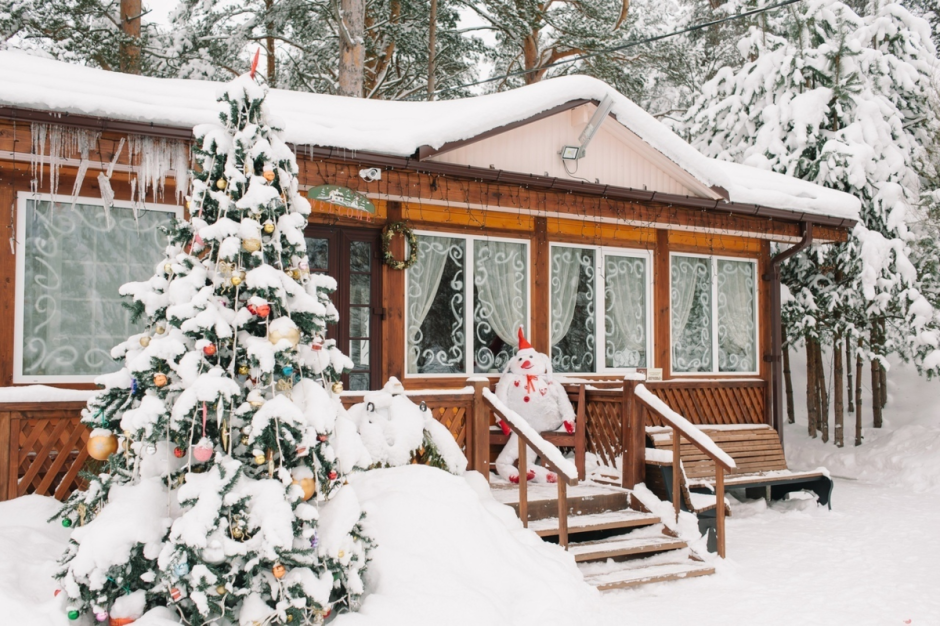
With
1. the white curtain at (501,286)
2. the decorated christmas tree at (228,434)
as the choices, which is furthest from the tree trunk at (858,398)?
the decorated christmas tree at (228,434)

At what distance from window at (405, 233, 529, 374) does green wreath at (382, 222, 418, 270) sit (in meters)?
0.22

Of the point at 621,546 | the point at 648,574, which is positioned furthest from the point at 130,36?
the point at 648,574

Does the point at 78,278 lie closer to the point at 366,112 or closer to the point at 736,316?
the point at 366,112

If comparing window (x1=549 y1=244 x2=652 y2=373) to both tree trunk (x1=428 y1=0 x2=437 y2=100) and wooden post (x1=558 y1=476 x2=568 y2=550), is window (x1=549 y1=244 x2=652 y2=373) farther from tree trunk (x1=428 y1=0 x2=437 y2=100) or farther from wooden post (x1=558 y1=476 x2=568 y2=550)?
tree trunk (x1=428 y1=0 x2=437 y2=100)

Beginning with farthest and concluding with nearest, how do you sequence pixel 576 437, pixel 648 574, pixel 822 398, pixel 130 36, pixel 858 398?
pixel 130 36
pixel 822 398
pixel 858 398
pixel 576 437
pixel 648 574

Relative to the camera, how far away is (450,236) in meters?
8.26

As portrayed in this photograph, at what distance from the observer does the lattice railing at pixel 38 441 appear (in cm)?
503

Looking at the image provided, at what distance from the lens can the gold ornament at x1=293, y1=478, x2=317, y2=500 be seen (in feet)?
13.3

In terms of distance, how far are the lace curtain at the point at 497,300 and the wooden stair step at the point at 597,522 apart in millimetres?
2318

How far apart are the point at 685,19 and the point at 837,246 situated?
32.3ft

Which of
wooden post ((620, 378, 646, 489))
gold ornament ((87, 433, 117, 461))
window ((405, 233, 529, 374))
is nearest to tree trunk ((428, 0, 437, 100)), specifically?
window ((405, 233, 529, 374))

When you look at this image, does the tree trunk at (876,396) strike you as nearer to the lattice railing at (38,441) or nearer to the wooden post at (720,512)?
the wooden post at (720,512)

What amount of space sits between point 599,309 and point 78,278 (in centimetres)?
538

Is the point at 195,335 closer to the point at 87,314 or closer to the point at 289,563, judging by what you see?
the point at 289,563
